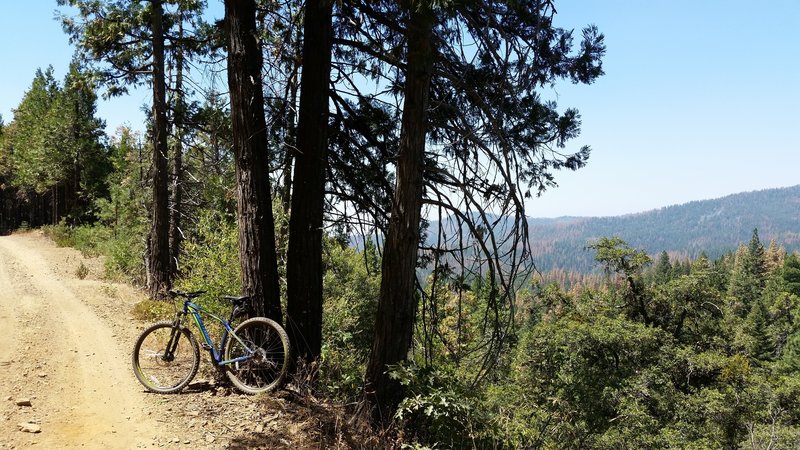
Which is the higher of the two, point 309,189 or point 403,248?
point 309,189

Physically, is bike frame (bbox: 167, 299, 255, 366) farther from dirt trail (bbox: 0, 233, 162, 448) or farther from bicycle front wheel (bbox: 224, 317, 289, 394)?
dirt trail (bbox: 0, 233, 162, 448)

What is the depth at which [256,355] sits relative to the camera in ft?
16.7

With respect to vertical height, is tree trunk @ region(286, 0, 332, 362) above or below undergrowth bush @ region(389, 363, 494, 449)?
above

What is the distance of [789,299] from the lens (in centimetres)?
5600

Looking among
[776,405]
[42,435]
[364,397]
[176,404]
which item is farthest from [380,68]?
[776,405]

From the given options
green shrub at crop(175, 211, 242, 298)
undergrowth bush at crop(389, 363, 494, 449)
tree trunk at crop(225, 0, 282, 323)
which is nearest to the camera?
undergrowth bush at crop(389, 363, 494, 449)

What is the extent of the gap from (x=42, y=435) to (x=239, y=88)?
142 inches

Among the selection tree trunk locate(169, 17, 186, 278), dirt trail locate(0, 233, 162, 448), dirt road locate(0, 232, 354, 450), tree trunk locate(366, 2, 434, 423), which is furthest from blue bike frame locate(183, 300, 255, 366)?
tree trunk locate(169, 17, 186, 278)

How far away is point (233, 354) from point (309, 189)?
6.41ft

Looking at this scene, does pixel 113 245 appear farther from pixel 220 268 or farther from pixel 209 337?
pixel 209 337

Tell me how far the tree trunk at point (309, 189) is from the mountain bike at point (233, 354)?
0.34 meters

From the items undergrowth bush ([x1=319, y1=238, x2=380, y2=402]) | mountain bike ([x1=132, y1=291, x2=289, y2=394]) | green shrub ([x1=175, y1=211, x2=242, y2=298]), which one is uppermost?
green shrub ([x1=175, y1=211, x2=242, y2=298])

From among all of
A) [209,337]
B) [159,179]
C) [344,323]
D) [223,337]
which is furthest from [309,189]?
[159,179]

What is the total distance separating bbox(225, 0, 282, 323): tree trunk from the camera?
5.03 meters
